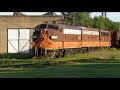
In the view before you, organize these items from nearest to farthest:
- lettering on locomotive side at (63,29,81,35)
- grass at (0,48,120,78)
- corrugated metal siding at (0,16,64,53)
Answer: grass at (0,48,120,78) → lettering on locomotive side at (63,29,81,35) → corrugated metal siding at (0,16,64,53)

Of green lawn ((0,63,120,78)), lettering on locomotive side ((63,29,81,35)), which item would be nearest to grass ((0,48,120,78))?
green lawn ((0,63,120,78))

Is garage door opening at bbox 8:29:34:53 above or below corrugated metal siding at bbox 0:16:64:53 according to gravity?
below

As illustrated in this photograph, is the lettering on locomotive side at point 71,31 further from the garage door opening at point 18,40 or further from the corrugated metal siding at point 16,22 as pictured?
the garage door opening at point 18,40

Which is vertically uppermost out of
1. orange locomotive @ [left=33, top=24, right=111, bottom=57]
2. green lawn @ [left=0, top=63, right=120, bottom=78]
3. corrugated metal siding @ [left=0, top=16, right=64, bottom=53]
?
corrugated metal siding @ [left=0, top=16, right=64, bottom=53]

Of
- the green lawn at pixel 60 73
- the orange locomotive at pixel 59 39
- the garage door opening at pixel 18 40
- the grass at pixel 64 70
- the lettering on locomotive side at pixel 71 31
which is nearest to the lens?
the green lawn at pixel 60 73

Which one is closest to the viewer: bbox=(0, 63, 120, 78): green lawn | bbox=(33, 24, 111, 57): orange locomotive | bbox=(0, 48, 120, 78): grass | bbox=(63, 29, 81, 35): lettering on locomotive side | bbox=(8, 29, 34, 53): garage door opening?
bbox=(0, 63, 120, 78): green lawn

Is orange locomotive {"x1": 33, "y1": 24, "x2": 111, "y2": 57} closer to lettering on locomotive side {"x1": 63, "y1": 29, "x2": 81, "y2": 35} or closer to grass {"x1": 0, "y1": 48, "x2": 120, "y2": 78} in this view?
lettering on locomotive side {"x1": 63, "y1": 29, "x2": 81, "y2": 35}

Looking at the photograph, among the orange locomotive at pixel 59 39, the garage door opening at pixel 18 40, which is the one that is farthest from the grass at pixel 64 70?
the garage door opening at pixel 18 40

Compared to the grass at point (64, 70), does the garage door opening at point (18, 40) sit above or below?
above

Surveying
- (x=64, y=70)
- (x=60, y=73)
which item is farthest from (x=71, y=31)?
(x=60, y=73)

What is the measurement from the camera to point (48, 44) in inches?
1457
